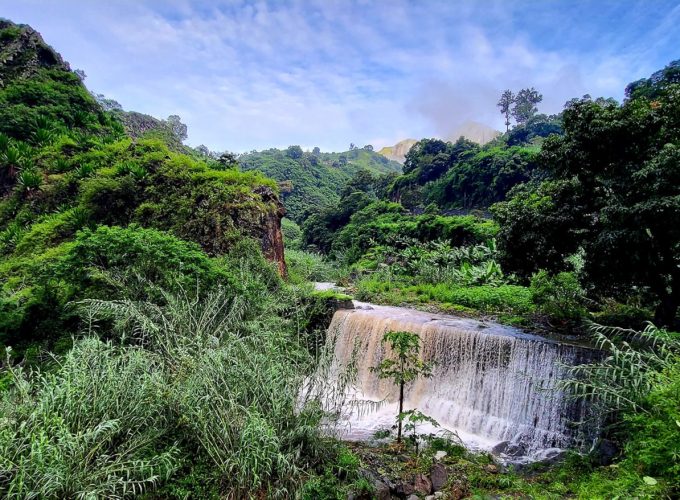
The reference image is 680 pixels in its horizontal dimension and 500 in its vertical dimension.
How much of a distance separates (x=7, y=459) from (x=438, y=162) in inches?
1608

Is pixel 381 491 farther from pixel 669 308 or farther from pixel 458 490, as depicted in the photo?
pixel 669 308

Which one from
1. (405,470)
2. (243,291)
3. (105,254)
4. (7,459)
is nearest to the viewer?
(7,459)

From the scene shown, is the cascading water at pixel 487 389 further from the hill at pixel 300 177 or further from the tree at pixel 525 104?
the tree at pixel 525 104

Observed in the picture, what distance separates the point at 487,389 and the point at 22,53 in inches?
960

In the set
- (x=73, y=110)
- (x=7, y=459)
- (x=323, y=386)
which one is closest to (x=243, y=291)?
(x=323, y=386)

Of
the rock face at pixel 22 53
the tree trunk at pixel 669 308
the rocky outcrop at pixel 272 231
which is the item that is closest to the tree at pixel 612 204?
the tree trunk at pixel 669 308

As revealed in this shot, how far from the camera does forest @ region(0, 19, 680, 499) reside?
3.69 meters

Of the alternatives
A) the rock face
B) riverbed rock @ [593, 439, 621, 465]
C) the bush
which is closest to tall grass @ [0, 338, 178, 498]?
riverbed rock @ [593, 439, 621, 465]

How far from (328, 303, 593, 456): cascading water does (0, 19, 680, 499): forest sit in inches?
11.3

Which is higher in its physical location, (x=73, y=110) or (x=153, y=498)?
(x=73, y=110)

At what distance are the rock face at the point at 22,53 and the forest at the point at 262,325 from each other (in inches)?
159

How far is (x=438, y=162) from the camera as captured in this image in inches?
1578

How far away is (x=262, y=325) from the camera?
258 inches

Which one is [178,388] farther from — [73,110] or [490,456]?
[73,110]
